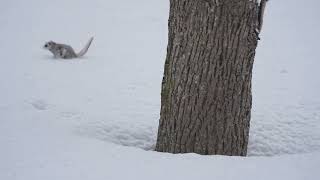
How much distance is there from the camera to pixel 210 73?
3.03m

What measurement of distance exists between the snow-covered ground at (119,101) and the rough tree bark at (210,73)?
33 cm

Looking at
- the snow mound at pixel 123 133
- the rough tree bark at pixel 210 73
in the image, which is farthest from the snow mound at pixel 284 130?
the snow mound at pixel 123 133

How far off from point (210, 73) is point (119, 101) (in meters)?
1.64

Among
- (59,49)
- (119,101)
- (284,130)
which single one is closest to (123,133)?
(119,101)

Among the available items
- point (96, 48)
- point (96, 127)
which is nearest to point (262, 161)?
point (96, 127)

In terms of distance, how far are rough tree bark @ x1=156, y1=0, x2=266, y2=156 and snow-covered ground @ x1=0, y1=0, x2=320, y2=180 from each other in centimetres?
33

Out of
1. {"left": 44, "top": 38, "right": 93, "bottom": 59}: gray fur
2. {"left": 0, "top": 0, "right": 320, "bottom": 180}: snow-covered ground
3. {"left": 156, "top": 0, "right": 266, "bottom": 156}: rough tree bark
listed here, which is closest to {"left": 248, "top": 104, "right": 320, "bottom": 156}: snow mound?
{"left": 0, "top": 0, "right": 320, "bottom": 180}: snow-covered ground

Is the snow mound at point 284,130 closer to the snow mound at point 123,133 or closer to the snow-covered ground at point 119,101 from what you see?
the snow-covered ground at point 119,101

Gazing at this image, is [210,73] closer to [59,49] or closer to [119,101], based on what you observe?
[119,101]

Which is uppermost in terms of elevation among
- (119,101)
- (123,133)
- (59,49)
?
(59,49)

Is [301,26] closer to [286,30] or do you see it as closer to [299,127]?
[286,30]

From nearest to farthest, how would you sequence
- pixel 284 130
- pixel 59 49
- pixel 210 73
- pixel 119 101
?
pixel 210 73 → pixel 284 130 → pixel 119 101 → pixel 59 49

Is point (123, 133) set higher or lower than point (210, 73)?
lower

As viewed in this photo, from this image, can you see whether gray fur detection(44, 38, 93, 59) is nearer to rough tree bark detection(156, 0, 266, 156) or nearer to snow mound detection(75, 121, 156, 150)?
snow mound detection(75, 121, 156, 150)
